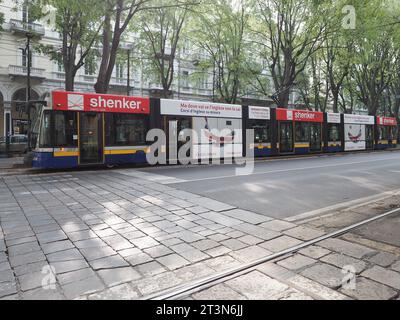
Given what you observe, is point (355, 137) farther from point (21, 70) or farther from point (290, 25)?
point (21, 70)

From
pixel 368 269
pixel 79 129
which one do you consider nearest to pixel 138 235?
pixel 368 269

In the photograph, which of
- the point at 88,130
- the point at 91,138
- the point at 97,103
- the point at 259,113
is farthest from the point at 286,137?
the point at 88,130

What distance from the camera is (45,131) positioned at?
1290 centimetres

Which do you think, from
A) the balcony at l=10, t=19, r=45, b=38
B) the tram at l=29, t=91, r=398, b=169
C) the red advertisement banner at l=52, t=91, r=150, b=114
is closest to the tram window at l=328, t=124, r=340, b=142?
the tram at l=29, t=91, r=398, b=169

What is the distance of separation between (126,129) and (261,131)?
28.2ft

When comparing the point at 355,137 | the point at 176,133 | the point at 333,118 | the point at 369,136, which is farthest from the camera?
the point at 369,136

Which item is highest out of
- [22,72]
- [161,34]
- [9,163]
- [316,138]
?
[161,34]

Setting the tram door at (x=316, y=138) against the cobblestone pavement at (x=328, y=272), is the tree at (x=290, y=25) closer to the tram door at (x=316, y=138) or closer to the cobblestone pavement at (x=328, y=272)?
the tram door at (x=316, y=138)

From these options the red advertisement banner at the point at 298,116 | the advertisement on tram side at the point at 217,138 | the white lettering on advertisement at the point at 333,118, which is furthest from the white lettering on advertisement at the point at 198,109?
the white lettering on advertisement at the point at 333,118

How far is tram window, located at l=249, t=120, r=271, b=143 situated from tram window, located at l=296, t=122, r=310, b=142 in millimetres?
2999

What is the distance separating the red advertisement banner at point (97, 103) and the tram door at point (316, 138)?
1304 centimetres

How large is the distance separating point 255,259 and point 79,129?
11.0 metres

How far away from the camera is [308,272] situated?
12.7ft
